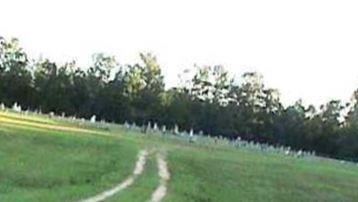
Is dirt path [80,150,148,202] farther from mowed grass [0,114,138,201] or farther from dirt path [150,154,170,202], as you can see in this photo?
dirt path [150,154,170,202]

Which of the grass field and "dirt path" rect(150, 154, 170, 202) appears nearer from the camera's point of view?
"dirt path" rect(150, 154, 170, 202)

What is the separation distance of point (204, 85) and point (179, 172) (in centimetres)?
10181

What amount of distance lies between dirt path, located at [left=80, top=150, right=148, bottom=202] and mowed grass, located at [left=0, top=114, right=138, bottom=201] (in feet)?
1.04

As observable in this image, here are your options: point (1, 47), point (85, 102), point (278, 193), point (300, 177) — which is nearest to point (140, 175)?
point (278, 193)

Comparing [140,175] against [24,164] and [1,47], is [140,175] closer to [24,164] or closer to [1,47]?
[24,164]

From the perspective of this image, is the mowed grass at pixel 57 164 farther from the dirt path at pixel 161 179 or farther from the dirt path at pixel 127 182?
the dirt path at pixel 161 179

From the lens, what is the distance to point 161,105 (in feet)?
403

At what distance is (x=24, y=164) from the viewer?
3538cm

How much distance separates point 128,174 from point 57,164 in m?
3.05

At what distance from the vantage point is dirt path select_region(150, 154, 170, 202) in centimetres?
3076

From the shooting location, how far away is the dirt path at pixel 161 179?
30.8 meters

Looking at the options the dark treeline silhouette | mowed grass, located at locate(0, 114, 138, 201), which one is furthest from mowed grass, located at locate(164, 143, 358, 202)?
the dark treeline silhouette

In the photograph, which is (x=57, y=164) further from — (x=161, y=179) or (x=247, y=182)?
(x=247, y=182)

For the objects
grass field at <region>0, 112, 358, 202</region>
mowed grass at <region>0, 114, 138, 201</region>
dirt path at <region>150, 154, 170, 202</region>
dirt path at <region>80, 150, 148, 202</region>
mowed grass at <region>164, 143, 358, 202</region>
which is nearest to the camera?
dirt path at <region>80, 150, 148, 202</region>
